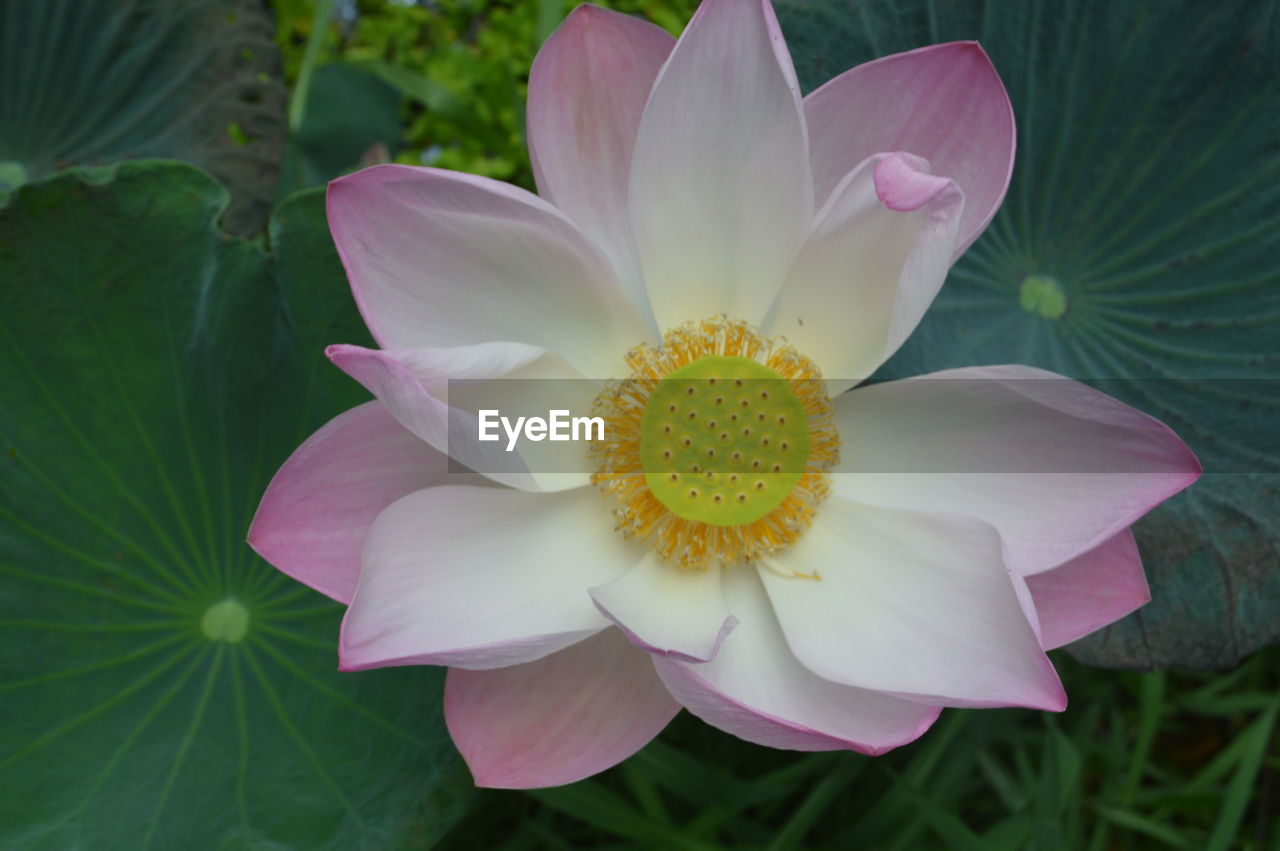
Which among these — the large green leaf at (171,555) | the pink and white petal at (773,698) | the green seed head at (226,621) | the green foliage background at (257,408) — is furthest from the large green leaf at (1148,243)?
the green seed head at (226,621)

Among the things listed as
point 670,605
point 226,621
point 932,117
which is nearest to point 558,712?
point 670,605

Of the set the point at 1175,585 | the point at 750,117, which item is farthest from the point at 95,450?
the point at 1175,585

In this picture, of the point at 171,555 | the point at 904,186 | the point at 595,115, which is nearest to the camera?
the point at 904,186

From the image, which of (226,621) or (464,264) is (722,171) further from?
(226,621)

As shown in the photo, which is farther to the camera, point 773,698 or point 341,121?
point 341,121

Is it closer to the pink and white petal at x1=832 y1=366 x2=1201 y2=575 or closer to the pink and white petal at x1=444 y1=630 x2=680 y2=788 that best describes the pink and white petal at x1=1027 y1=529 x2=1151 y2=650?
the pink and white petal at x1=832 y1=366 x2=1201 y2=575

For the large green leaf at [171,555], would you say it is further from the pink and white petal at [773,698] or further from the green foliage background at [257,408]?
the pink and white petal at [773,698]
